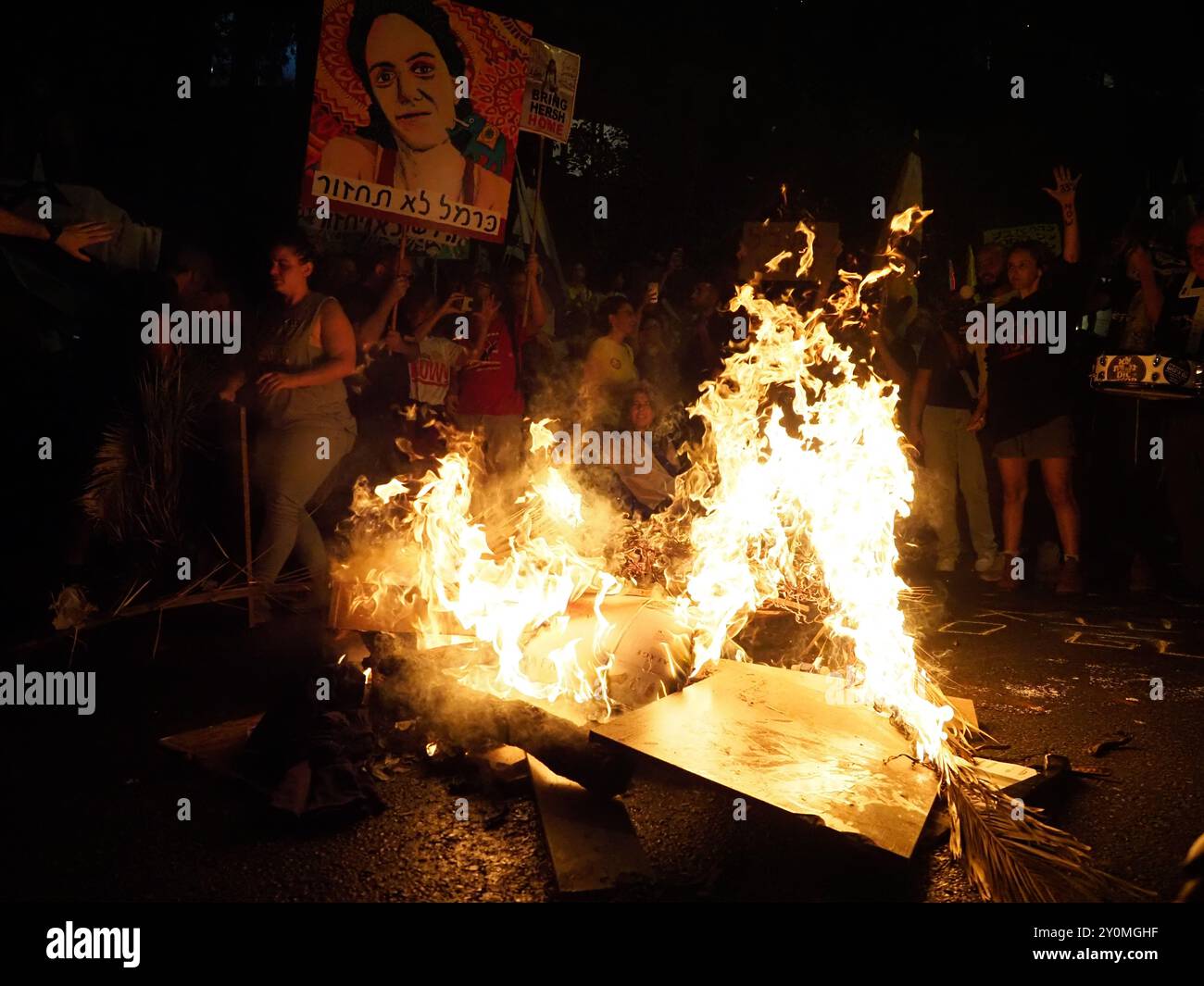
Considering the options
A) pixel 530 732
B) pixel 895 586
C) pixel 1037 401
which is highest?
pixel 1037 401

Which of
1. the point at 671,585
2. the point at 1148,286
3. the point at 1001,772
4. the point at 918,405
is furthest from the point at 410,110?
the point at 1001,772

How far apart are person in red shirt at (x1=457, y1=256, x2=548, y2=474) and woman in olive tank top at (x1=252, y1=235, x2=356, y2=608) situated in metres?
1.81

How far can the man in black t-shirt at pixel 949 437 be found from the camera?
8.58 metres

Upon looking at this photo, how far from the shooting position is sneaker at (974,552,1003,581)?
8.20 metres

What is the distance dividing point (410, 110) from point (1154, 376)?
21.3 ft

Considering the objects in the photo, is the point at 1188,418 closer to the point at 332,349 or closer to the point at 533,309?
the point at 533,309

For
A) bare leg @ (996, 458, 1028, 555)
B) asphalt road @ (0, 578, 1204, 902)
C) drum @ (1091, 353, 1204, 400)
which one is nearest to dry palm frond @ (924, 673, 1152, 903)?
asphalt road @ (0, 578, 1204, 902)

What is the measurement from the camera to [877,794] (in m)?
3.39

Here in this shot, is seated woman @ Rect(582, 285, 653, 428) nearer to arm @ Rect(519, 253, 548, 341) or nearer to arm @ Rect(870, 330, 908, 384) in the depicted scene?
arm @ Rect(519, 253, 548, 341)

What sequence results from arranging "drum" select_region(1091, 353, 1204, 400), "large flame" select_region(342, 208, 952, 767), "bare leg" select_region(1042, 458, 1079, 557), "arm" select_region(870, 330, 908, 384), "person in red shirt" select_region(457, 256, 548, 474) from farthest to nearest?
"arm" select_region(870, 330, 908, 384), "person in red shirt" select_region(457, 256, 548, 474), "bare leg" select_region(1042, 458, 1079, 557), "drum" select_region(1091, 353, 1204, 400), "large flame" select_region(342, 208, 952, 767)

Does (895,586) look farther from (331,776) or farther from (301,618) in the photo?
(301,618)

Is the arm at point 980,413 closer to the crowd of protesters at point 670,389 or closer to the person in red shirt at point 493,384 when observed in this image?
the crowd of protesters at point 670,389

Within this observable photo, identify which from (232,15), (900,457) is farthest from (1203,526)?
(232,15)

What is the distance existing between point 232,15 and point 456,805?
41.0 ft
